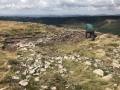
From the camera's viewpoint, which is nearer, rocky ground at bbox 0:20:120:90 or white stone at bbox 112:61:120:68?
rocky ground at bbox 0:20:120:90

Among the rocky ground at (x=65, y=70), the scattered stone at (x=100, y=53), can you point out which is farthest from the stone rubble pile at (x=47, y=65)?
the scattered stone at (x=100, y=53)

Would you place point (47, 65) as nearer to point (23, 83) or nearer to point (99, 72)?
point (23, 83)

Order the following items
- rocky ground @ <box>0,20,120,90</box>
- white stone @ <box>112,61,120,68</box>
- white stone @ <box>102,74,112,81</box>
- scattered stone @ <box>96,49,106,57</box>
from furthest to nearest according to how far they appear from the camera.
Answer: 1. scattered stone @ <box>96,49,106,57</box>
2. white stone @ <box>112,61,120,68</box>
3. white stone @ <box>102,74,112,81</box>
4. rocky ground @ <box>0,20,120,90</box>

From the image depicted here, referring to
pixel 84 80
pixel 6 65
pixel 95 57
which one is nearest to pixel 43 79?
pixel 84 80

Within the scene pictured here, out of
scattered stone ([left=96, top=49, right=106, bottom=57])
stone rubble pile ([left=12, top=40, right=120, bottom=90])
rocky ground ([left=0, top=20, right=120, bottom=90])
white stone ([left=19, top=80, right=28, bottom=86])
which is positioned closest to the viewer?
rocky ground ([left=0, top=20, right=120, bottom=90])

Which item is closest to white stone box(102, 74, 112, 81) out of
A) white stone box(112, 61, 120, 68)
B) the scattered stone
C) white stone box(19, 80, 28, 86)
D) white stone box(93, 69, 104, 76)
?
white stone box(93, 69, 104, 76)

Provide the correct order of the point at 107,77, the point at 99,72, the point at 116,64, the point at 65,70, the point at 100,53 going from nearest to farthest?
the point at 107,77, the point at 99,72, the point at 65,70, the point at 116,64, the point at 100,53

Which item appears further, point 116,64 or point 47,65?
point 116,64

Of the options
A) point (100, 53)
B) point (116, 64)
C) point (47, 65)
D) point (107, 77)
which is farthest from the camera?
point (100, 53)

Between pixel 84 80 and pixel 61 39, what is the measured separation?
17212mm

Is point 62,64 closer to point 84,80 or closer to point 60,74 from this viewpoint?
point 60,74

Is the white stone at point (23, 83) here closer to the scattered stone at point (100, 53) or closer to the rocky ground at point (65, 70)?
the rocky ground at point (65, 70)

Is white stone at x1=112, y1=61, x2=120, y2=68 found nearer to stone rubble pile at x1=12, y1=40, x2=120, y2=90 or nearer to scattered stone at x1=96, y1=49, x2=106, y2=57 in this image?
stone rubble pile at x1=12, y1=40, x2=120, y2=90

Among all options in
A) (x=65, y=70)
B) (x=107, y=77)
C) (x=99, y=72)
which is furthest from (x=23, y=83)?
(x=107, y=77)
